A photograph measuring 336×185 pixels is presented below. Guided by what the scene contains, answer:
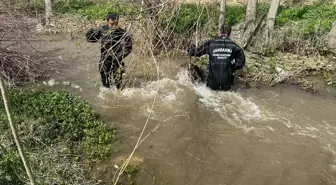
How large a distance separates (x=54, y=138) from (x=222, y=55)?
3381 mm

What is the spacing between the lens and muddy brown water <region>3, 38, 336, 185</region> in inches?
226

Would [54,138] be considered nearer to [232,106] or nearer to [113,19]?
[113,19]

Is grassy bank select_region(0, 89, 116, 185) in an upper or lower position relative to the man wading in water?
lower

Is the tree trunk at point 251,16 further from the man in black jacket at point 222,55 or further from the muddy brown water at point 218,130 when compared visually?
the man in black jacket at point 222,55

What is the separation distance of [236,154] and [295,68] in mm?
3777

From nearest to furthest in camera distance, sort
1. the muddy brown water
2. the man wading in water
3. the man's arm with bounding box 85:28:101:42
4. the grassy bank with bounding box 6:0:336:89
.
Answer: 1. the muddy brown water
2. the man wading in water
3. the man's arm with bounding box 85:28:101:42
4. the grassy bank with bounding box 6:0:336:89

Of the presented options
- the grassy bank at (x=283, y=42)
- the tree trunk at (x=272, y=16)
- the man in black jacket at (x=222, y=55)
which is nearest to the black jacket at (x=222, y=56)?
the man in black jacket at (x=222, y=55)

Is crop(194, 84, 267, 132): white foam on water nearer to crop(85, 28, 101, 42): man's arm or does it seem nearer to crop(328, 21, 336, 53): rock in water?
crop(85, 28, 101, 42): man's arm

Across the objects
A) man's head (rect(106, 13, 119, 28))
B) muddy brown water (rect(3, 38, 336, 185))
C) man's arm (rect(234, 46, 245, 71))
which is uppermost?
man's head (rect(106, 13, 119, 28))

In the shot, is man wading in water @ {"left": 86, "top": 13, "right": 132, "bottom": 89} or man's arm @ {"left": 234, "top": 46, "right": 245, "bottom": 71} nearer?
man wading in water @ {"left": 86, "top": 13, "right": 132, "bottom": 89}

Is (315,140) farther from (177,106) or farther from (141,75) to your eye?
(141,75)

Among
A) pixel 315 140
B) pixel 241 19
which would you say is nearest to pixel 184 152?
pixel 315 140

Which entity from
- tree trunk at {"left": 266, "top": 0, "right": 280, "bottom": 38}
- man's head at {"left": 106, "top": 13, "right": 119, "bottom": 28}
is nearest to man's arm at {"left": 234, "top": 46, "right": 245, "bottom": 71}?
man's head at {"left": 106, "top": 13, "right": 119, "bottom": 28}

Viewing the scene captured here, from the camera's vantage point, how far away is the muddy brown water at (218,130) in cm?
575
